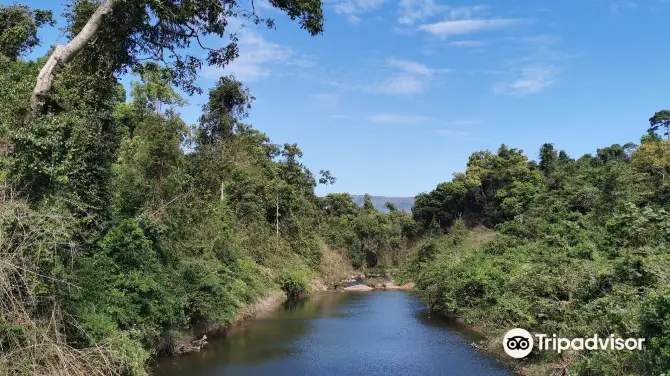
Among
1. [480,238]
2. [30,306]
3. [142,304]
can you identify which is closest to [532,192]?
[480,238]

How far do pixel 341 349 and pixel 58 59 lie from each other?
495 inches

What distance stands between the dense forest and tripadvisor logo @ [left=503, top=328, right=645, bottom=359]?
194mm

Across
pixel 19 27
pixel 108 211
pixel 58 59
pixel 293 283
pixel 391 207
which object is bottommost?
pixel 293 283

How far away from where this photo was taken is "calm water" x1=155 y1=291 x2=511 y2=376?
14.2 meters

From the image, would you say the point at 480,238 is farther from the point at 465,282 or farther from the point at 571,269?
the point at 571,269

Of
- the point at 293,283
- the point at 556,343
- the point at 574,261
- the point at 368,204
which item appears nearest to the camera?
the point at 556,343

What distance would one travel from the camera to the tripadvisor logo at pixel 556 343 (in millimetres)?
9156

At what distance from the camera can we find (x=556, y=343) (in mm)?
12031

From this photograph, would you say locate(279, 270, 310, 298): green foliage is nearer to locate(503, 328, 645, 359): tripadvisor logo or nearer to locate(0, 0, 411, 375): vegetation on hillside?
locate(0, 0, 411, 375): vegetation on hillside

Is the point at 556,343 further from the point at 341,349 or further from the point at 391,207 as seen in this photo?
the point at 391,207

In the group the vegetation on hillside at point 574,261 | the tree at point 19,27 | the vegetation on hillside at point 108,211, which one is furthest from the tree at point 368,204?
the tree at point 19,27

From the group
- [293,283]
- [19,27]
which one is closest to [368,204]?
[293,283]

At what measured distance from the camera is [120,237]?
1250 cm

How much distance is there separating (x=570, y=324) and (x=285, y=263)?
75.8 feet
